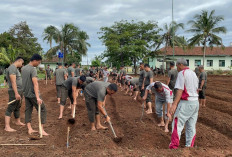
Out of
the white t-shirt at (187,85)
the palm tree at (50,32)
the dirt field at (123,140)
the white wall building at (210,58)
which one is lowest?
the dirt field at (123,140)

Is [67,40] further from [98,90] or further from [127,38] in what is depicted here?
[98,90]

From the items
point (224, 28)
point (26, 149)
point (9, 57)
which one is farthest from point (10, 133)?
point (224, 28)

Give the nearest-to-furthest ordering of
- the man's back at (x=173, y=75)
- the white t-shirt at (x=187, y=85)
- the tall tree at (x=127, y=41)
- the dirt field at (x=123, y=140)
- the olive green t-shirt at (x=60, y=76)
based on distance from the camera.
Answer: the dirt field at (x=123, y=140) < the white t-shirt at (x=187, y=85) < the man's back at (x=173, y=75) < the olive green t-shirt at (x=60, y=76) < the tall tree at (x=127, y=41)

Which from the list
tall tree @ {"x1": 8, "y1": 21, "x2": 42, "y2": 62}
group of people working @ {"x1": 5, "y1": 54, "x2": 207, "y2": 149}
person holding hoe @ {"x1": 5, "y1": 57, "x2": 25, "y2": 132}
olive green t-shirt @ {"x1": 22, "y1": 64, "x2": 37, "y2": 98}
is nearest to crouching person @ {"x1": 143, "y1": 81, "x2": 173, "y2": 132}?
group of people working @ {"x1": 5, "y1": 54, "x2": 207, "y2": 149}

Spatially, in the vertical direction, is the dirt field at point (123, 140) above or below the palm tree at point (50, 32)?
below

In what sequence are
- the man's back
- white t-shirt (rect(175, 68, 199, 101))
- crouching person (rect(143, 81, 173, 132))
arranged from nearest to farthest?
1. white t-shirt (rect(175, 68, 199, 101))
2. crouching person (rect(143, 81, 173, 132))
3. the man's back

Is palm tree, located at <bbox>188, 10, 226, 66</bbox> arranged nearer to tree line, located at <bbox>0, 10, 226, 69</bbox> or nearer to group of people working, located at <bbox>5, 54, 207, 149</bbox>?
tree line, located at <bbox>0, 10, 226, 69</bbox>

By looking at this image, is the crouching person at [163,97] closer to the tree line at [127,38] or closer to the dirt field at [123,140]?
the dirt field at [123,140]

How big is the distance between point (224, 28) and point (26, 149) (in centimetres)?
3213

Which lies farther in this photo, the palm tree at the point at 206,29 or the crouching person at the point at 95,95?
the palm tree at the point at 206,29

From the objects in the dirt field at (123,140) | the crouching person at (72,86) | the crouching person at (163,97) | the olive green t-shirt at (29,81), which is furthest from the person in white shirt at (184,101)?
the olive green t-shirt at (29,81)

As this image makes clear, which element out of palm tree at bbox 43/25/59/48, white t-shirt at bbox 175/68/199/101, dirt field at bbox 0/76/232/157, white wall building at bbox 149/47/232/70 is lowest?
dirt field at bbox 0/76/232/157

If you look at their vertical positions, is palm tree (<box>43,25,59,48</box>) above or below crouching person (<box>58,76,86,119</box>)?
above

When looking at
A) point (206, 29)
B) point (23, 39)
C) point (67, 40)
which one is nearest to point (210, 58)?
point (206, 29)
